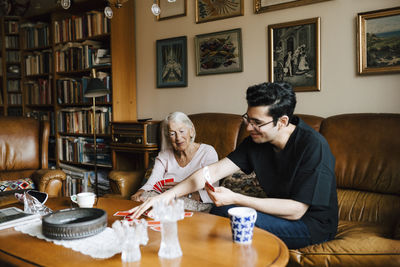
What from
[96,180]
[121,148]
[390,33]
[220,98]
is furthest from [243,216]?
[96,180]

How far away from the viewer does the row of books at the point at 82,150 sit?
3.74 meters

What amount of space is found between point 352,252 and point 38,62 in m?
4.38

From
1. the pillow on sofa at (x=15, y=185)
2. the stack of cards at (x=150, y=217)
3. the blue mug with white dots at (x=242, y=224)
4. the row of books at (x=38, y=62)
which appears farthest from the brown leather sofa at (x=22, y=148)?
the blue mug with white dots at (x=242, y=224)

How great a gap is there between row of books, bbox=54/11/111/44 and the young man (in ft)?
8.18

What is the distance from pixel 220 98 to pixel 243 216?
2.08 metres

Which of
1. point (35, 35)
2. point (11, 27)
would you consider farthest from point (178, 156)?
point (11, 27)

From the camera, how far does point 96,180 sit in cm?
353

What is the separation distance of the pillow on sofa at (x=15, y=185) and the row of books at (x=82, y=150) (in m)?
0.79

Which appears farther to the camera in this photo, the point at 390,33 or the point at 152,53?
the point at 152,53

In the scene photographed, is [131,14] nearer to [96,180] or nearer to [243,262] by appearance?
[96,180]

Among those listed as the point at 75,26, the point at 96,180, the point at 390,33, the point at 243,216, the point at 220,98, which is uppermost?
the point at 75,26

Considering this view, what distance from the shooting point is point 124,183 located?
2.69 metres

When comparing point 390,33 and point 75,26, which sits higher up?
point 75,26

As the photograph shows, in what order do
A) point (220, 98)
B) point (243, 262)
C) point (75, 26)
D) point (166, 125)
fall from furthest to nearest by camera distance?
point (75, 26), point (220, 98), point (166, 125), point (243, 262)
